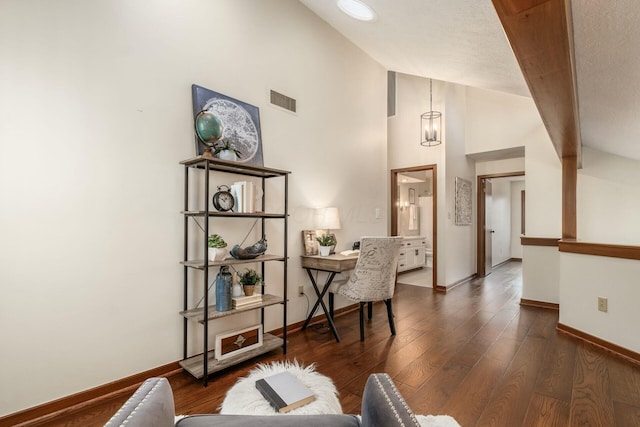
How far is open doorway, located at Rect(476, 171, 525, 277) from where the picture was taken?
598 cm

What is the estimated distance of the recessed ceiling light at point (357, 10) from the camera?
2.77 metres

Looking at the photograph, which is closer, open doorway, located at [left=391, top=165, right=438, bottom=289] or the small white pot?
the small white pot

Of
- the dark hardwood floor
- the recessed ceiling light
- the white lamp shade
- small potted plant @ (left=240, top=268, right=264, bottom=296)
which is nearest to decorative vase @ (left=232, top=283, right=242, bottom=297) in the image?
small potted plant @ (left=240, top=268, right=264, bottom=296)

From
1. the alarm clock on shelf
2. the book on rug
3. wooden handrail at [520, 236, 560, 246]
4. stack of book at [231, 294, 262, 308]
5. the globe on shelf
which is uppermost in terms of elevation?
the globe on shelf

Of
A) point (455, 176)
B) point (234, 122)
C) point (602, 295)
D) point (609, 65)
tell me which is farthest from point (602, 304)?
point (234, 122)

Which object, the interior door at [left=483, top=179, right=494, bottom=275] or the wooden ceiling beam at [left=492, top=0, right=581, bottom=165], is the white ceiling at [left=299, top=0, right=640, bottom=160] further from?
the interior door at [left=483, top=179, right=494, bottom=275]

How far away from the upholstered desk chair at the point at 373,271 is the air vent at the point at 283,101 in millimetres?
1525

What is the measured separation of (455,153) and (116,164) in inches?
192

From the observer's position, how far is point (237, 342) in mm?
2363

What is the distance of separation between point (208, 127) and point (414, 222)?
635 centimetres

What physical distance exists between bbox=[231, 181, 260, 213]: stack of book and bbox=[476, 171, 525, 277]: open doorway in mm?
5152

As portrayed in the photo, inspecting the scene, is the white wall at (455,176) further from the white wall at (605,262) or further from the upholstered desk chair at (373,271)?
the upholstered desk chair at (373,271)

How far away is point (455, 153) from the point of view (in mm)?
5160

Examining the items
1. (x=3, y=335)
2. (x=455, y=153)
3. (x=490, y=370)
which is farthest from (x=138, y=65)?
(x=455, y=153)
